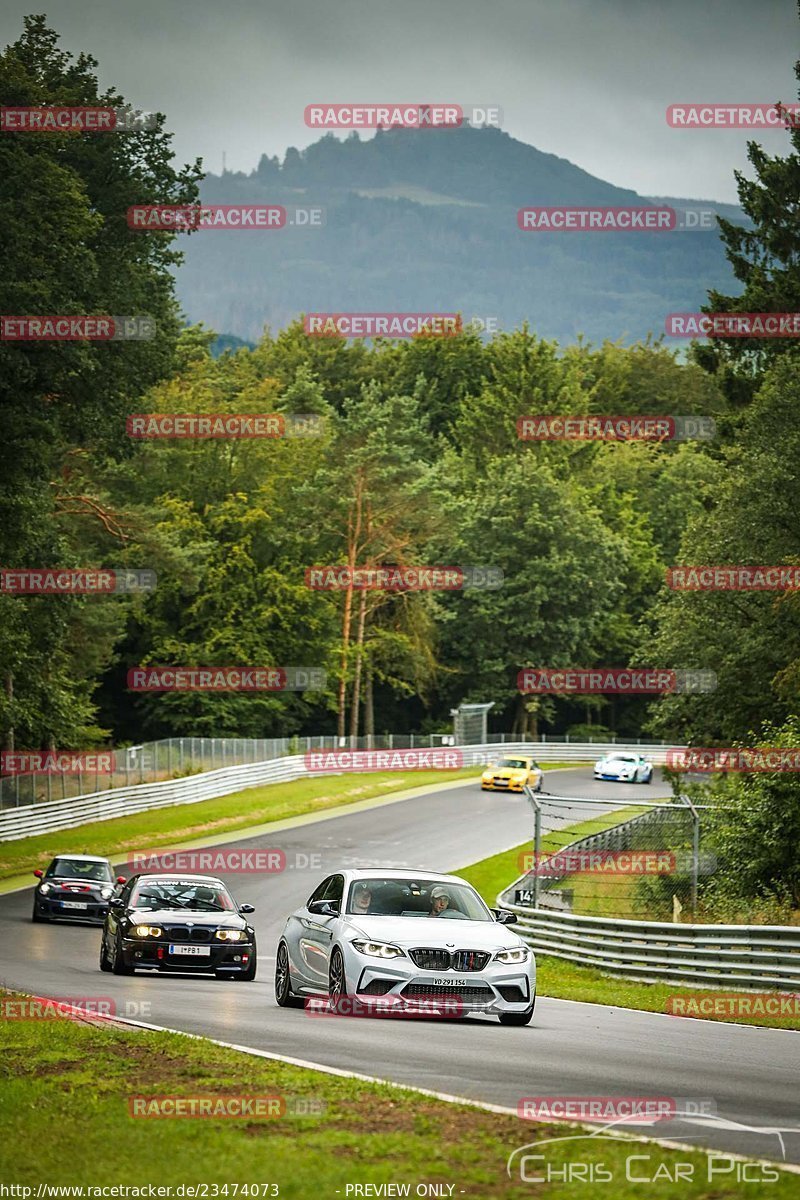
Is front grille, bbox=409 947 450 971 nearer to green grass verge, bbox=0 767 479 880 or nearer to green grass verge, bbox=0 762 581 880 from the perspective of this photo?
green grass verge, bbox=0 767 479 880

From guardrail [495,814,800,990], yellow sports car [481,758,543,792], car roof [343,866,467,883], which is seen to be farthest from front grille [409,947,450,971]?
yellow sports car [481,758,543,792]

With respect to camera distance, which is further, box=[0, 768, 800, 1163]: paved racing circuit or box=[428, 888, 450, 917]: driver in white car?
box=[428, 888, 450, 917]: driver in white car

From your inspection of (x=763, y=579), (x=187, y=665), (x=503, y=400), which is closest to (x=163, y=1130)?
(x=763, y=579)

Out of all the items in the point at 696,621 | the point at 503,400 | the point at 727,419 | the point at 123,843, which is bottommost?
the point at 123,843

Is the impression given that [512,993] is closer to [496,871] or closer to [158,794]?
[496,871]

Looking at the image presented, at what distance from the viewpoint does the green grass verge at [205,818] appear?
45562 mm

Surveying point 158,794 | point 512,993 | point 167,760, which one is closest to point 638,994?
point 512,993

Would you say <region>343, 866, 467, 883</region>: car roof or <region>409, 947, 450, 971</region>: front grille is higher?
<region>343, 866, 467, 883</region>: car roof

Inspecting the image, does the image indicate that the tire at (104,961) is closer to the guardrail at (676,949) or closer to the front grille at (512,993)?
the guardrail at (676,949)

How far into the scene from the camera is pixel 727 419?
4803cm

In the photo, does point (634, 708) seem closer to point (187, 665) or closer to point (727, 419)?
point (187, 665)

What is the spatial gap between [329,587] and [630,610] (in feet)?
81.0

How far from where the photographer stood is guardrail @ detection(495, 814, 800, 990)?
19469 millimetres

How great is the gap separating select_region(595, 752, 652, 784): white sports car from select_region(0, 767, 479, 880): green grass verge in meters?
6.16
